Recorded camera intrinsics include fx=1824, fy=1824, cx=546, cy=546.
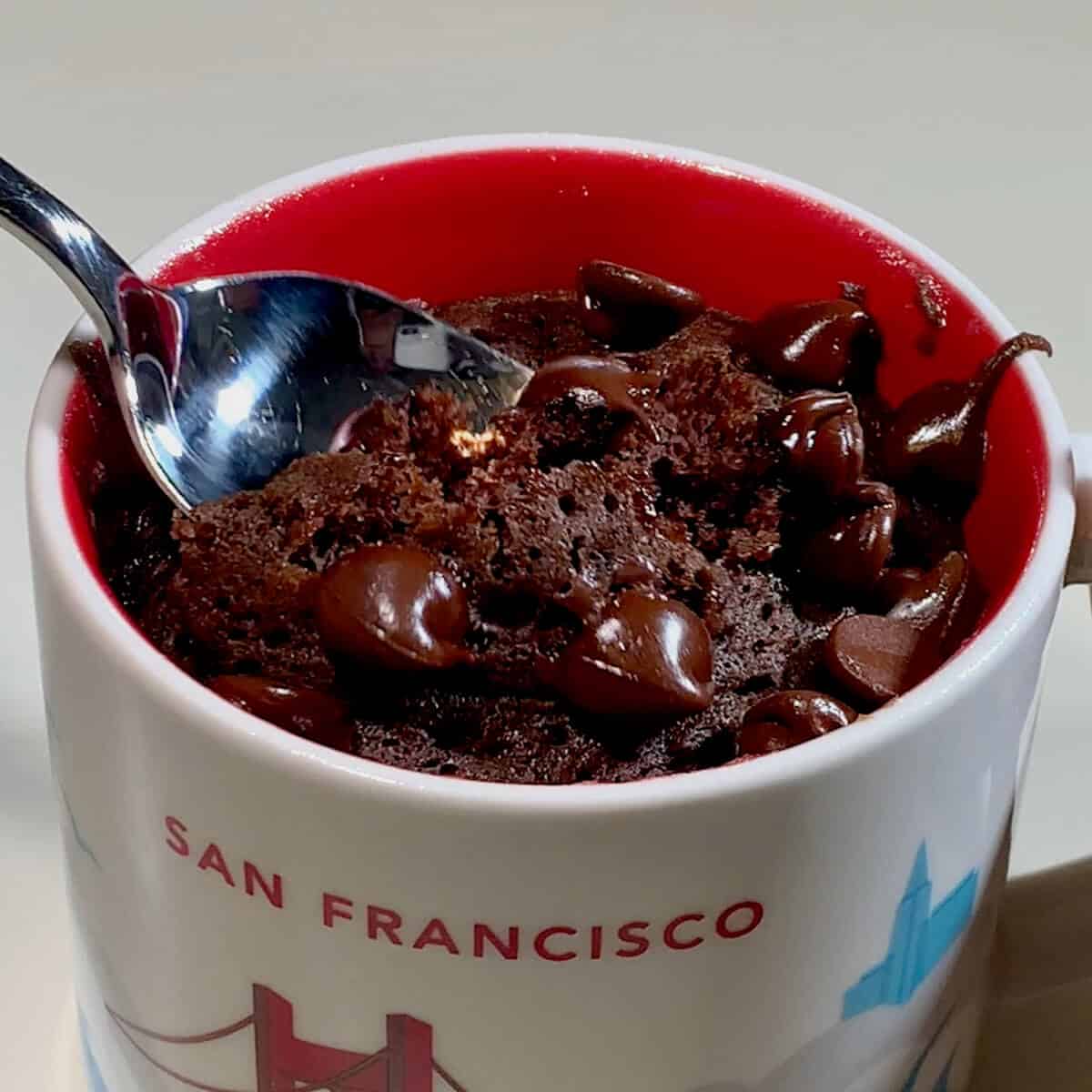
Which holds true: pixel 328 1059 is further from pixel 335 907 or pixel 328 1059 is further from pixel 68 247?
pixel 68 247

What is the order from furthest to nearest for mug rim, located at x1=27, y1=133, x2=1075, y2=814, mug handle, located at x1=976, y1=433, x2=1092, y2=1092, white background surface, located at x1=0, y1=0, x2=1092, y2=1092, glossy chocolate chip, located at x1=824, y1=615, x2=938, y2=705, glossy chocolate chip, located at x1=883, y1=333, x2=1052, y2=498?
white background surface, located at x1=0, y1=0, x2=1092, y2=1092 < mug handle, located at x1=976, y1=433, x2=1092, y2=1092 < glossy chocolate chip, located at x1=883, y1=333, x2=1052, y2=498 < glossy chocolate chip, located at x1=824, y1=615, x2=938, y2=705 < mug rim, located at x1=27, y1=133, x2=1075, y2=814

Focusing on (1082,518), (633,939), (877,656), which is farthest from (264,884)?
(1082,518)

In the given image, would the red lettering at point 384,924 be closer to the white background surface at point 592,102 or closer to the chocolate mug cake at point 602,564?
the chocolate mug cake at point 602,564

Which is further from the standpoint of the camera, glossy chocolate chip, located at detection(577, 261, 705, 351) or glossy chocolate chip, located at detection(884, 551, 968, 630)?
glossy chocolate chip, located at detection(577, 261, 705, 351)

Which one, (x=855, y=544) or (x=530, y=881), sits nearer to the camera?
(x=530, y=881)

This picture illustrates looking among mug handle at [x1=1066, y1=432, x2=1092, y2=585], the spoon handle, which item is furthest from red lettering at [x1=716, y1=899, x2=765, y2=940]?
the spoon handle

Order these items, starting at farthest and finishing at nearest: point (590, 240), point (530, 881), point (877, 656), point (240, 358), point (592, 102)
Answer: point (592, 102)
point (590, 240)
point (240, 358)
point (877, 656)
point (530, 881)

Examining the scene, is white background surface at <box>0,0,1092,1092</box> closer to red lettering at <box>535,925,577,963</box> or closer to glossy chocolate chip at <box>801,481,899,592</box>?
glossy chocolate chip at <box>801,481,899,592</box>
